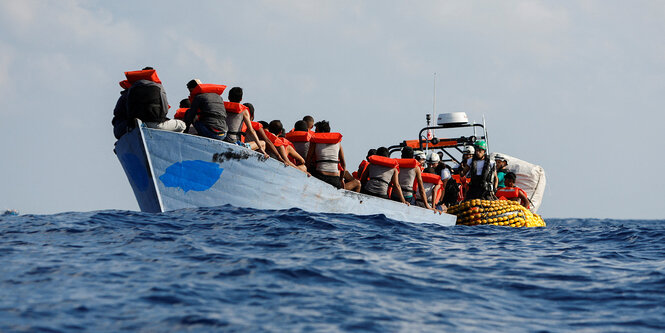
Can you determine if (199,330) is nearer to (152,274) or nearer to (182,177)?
(152,274)

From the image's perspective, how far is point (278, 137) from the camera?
11.3 m

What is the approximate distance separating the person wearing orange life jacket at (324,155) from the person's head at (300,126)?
428mm

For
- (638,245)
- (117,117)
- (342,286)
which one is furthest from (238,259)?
(638,245)

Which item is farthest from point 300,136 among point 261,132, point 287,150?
point 261,132

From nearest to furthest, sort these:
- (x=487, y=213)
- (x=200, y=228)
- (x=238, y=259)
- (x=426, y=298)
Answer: (x=426, y=298) → (x=238, y=259) → (x=200, y=228) → (x=487, y=213)

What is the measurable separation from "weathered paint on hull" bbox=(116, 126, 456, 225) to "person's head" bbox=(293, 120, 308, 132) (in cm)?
130

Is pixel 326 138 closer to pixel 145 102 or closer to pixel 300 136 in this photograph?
Result: pixel 300 136

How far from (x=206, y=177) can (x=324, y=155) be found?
7.19ft

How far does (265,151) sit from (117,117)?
8.14 feet

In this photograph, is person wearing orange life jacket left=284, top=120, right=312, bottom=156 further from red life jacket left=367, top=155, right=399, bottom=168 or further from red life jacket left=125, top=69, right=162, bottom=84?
red life jacket left=125, top=69, right=162, bottom=84

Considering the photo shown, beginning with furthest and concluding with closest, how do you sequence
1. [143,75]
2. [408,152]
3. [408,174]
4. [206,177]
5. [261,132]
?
[408,174] → [408,152] → [261,132] → [206,177] → [143,75]

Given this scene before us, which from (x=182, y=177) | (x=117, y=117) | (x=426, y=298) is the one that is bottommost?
(x=426, y=298)

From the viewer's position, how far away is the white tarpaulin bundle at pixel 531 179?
20531mm

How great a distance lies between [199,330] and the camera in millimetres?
3990
